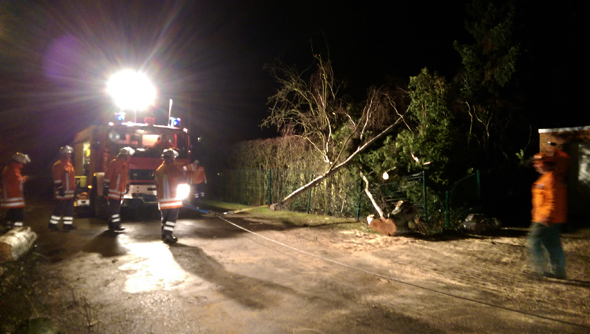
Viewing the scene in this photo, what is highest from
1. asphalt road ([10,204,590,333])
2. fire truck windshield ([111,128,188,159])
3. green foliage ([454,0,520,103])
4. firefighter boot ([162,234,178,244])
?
green foliage ([454,0,520,103])

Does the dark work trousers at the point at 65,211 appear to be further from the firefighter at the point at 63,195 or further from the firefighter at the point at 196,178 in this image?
the firefighter at the point at 196,178

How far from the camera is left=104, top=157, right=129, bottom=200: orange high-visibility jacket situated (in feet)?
31.7

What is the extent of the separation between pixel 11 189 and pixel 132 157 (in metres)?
3.47

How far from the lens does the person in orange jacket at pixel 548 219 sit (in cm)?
554

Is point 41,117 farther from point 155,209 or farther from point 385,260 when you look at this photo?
point 385,260

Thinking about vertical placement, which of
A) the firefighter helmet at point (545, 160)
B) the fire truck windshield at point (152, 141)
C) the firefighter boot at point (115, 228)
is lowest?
the firefighter boot at point (115, 228)

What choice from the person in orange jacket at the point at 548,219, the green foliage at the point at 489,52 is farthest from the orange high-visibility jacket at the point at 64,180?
the green foliage at the point at 489,52

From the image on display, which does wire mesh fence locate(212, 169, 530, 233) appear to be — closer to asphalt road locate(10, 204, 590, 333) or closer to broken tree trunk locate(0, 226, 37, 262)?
asphalt road locate(10, 204, 590, 333)

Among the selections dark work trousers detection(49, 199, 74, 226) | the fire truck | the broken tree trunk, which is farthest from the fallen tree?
the broken tree trunk

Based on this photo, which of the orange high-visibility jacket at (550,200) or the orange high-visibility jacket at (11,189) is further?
the orange high-visibility jacket at (11,189)

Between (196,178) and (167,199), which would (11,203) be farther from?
(196,178)

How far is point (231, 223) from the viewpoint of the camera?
37.4 feet

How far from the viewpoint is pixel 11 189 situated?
346 inches

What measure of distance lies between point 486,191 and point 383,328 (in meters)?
9.22
